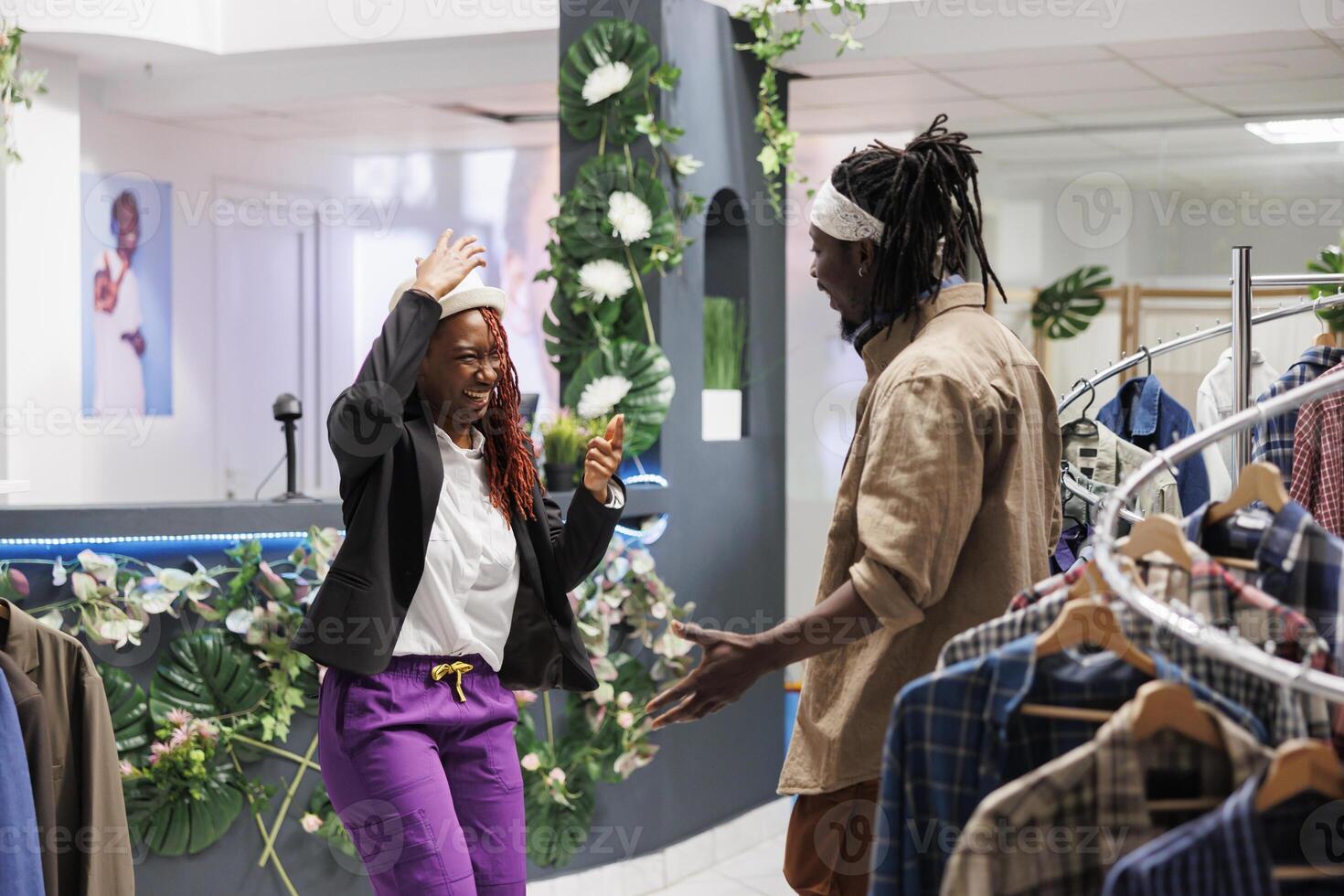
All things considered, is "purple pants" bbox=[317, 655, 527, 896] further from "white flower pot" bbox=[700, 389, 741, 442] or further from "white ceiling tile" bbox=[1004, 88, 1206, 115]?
"white ceiling tile" bbox=[1004, 88, 1206, 115]

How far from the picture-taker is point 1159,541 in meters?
1.58

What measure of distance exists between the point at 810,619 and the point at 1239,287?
1.22 m

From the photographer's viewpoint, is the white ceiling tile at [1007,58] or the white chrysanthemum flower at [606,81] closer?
the white chrysanthemum flower at [606,81]

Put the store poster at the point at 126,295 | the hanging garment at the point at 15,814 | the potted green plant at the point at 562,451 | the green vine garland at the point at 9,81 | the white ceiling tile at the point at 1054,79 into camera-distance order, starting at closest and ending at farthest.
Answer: the hanging garment at the point at 15,814 → the green vine garland at the point at 9,81 → the potted green plant at the point at 562,451 → the white ceiling tile at the point at 1054,79 → the store poster at the point at 126,295

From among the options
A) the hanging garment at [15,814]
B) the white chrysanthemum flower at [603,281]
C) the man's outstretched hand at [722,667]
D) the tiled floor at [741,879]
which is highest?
the white chrysanthemum flower at [603,281]

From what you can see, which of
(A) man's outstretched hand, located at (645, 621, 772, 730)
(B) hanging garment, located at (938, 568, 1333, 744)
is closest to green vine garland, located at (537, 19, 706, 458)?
(A) man's outstretched hand, located at (645, 621, 772, 730)

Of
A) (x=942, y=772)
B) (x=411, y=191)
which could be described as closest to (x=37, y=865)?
(x=942, y=772)

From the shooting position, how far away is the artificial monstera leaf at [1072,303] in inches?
255

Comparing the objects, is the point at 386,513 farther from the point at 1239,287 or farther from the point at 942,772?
the point at 1239,287

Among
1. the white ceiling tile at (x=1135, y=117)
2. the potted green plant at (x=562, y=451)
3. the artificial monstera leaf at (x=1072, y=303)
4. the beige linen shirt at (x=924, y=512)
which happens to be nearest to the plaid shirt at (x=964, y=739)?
the beige linen shirt at (x=924, y=512)

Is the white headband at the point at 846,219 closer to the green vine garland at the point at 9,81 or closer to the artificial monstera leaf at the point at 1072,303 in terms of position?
the green vine garland at the point at 9,81

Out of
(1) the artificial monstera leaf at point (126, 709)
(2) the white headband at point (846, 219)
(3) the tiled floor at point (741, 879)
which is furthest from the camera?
(3) the tiled floor at point (741, 879)

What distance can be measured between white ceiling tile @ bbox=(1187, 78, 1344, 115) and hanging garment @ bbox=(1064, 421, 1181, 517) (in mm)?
2748

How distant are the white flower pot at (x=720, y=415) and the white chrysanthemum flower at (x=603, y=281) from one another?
1.79 ft
